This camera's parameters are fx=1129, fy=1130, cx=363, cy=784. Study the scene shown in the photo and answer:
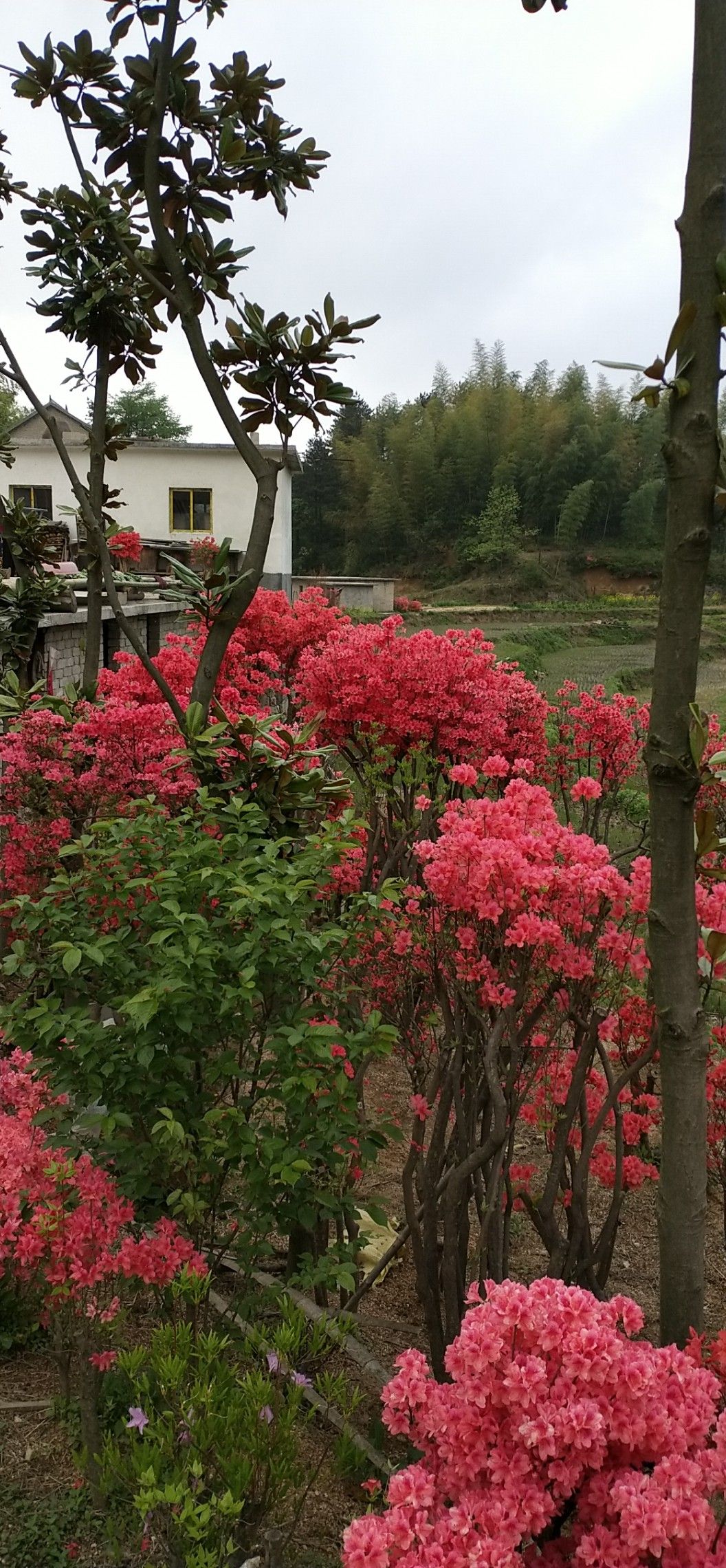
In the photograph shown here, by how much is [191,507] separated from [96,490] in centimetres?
1956

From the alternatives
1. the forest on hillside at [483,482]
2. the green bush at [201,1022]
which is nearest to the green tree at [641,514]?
the forest on hillside at [483,482]

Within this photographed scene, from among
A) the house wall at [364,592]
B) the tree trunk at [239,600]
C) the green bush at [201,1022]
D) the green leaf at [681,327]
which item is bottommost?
the green bush at [201,1022]

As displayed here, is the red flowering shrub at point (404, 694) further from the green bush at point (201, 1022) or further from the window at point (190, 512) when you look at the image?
the window at point (190, 512)

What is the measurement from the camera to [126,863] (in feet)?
7.64

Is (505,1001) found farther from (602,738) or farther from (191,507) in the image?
(191,507)

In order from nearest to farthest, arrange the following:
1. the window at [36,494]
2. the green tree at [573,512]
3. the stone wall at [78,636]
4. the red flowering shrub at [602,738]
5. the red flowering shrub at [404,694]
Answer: the red flowering shrub at [404,694], the red flowering shrub at [602,738], the stone wall at [78,636], the window at [36,494], the green tree at [573,512]

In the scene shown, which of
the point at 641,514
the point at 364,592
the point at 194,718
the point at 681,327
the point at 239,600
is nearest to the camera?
the point at 681,327

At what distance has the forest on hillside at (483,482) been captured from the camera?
3744 cm

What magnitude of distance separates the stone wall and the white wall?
10.9m

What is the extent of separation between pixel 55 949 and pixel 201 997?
1.12 ft

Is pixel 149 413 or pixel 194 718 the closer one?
pixel 194 718

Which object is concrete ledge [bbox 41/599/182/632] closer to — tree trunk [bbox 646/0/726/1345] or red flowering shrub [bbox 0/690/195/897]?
red flowering shrub [bbox 0/690/195/897]

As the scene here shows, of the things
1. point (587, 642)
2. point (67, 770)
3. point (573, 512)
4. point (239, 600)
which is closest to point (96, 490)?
point (67, 770)

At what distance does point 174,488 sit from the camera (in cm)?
2269
